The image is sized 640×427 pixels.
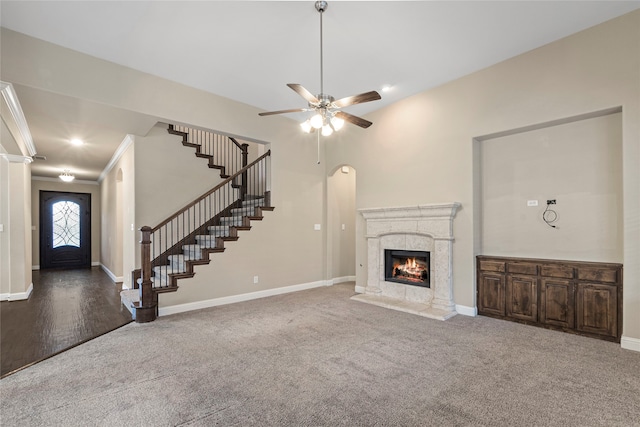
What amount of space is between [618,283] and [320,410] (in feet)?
11.9

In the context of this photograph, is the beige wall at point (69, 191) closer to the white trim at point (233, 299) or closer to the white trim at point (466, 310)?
the white trim at point (233, 299)

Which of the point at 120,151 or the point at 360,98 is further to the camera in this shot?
the point at 120,151

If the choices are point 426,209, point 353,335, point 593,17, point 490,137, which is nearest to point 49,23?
point 353,335

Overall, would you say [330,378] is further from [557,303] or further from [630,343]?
[630,343]

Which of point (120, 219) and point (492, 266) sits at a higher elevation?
point (120, 219)

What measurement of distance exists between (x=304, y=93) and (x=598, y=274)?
12.9 ft

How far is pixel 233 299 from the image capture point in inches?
213

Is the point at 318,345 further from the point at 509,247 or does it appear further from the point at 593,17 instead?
the point at 593,17

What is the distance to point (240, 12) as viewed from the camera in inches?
131

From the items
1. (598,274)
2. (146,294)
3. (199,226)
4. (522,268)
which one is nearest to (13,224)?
(199,226)

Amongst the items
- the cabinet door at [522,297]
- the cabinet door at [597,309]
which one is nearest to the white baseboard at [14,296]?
the cabinet door at [522,297]

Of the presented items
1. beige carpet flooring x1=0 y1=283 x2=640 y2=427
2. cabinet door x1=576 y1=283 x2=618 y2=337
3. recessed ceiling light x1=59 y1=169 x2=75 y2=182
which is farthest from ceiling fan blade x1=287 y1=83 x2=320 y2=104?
recessed ceiling light x1=59 y1=169 x2=75 y2=182

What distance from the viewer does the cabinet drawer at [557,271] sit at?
3.82 meters

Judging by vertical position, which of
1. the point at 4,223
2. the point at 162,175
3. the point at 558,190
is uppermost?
the point at 162,175
